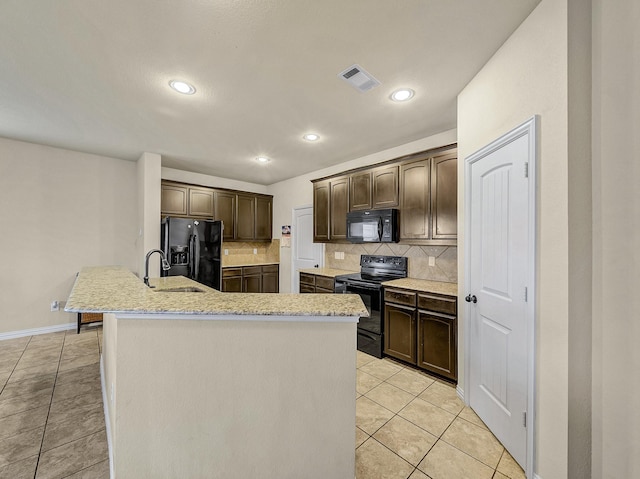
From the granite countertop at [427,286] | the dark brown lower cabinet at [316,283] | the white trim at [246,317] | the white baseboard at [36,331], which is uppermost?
the white trim at [246,317]

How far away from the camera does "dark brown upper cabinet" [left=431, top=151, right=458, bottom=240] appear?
9.15ft

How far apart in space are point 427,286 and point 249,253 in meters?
3.95

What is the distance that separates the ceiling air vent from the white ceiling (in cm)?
4

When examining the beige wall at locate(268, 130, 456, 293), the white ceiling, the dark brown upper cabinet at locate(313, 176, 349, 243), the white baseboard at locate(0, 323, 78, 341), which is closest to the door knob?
the white ceiling

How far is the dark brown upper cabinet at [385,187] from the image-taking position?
3.38 metres

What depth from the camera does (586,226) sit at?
1.26m

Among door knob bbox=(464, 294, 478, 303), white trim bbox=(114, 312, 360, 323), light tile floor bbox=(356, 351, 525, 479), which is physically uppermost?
white trim bbox=(114, 312, 360, 323)

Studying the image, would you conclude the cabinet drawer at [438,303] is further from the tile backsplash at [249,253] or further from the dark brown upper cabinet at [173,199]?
the dark brown upper cabinet at [173,199]

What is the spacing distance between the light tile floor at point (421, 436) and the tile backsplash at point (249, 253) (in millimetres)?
3689

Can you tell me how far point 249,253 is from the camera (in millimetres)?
5785

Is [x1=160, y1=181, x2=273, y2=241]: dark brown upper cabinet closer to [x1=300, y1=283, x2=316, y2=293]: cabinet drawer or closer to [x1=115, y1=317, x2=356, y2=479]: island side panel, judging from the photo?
[x1=300, y1=283, x2=316, y2=293]: cabinet drawer

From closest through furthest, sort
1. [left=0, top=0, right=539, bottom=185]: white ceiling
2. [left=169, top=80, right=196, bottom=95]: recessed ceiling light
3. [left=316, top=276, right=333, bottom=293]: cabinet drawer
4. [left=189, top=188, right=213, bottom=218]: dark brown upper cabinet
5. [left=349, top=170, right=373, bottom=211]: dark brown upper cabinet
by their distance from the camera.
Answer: [left=0, top=0, right=539, bottom=185]: white ceiling
[left=169, top=80, right=196, bottom=95]: recessed ceiling light
[left=349, top=170, right=373, bottom=211]: dark brown upper cabinet
[left=316, top=276, right=333, bottom=293]: cabinet drawer
[left=189, top=188, right=213, bottom=218]: dark brown upper cabinet

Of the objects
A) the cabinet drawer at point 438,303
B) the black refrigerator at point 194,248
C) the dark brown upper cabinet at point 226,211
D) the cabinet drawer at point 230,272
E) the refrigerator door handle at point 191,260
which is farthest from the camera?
the dark brown upper cabinet at point 226,211
